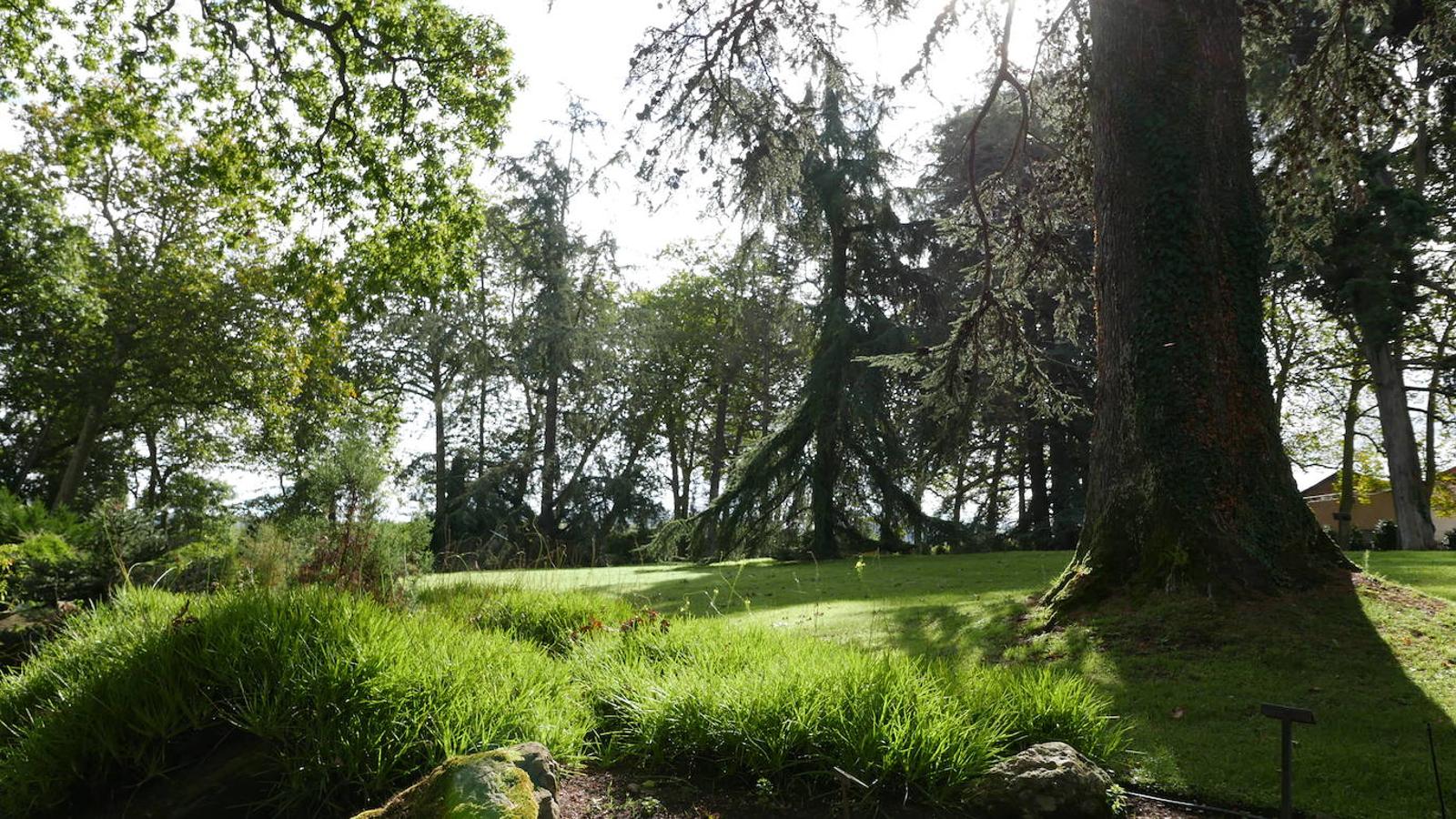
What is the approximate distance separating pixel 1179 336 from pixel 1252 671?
7.98 ft

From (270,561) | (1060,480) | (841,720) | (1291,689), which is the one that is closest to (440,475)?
(270,561)

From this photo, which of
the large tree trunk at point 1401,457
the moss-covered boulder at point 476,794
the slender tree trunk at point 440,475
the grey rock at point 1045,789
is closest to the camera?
the moss-covered boulder at point 476,794

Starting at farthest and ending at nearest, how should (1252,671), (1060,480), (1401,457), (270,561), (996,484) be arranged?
1. (996,484)
2. (1060,480)
3. (1401,457)
4. (270,561)
5. (1252,671)

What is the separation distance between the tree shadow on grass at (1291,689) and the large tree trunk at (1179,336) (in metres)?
0.36

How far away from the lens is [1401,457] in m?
17.0

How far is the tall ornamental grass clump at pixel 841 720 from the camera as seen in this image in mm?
3373

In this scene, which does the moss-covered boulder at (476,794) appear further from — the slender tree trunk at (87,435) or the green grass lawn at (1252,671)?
the slender tree trunk at (87,435)

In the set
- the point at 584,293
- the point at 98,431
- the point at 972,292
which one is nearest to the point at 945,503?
the point at 972,292

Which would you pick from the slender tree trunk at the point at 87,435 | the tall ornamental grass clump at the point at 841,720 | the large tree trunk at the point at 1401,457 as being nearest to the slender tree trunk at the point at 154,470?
the slender tree trunk at the point at 87,435

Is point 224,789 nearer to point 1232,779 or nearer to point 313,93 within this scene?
point 1232,779

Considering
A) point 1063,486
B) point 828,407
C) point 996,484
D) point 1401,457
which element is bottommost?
point 1063,486

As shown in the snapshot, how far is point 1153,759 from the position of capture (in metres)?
3.73

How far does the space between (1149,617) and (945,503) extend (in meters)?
17.7

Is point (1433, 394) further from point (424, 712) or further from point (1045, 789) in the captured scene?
point (424, 712)
